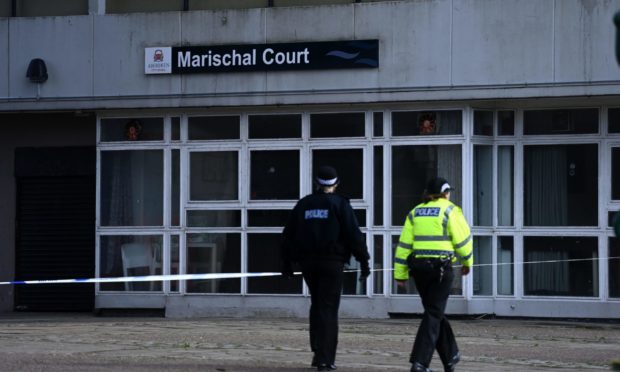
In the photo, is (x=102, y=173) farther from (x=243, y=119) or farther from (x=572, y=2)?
(x=572, y=2)

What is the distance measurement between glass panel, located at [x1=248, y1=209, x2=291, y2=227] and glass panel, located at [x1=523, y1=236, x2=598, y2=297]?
11.5 ft

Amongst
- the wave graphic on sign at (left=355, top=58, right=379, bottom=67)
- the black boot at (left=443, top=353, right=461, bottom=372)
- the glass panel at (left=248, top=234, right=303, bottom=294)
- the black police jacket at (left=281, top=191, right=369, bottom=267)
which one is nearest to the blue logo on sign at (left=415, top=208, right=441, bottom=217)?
the black police jacket at (left=281, top=191, right=369, bottom=267)

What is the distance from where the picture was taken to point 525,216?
18.1 m

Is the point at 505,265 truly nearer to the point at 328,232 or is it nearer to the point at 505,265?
the point at 505,265

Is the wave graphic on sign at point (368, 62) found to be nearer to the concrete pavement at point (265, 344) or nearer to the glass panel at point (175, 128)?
the glass panel at point (175, 128)

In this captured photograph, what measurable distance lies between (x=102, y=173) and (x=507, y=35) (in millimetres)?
6526

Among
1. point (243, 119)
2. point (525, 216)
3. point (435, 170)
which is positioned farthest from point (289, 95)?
point (525, 216)

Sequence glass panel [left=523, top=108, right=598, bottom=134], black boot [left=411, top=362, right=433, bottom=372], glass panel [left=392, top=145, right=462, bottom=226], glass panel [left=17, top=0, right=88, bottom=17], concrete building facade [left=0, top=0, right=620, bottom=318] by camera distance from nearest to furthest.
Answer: black boot [left=411, top=362, right=433, bottom=372]
concrete building facade [left=0, top=0, right=620, bottom=318]
glass panel [left=523, top=108, right=598, bottom=134]
glass panel [left=392, top=145, right=462, bottom=226]
glass panel [left=17, top=0, right=88, bottom=17]

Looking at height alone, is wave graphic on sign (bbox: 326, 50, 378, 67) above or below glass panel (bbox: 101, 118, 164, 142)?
above

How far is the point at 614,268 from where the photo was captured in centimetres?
1756

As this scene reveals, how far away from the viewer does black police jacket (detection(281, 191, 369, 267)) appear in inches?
437

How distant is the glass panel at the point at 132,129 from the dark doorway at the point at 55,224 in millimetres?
1243

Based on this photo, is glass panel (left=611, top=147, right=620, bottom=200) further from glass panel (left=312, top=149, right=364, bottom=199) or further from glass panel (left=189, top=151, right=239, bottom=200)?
glass panel (left=189, top=151, right=239, bottom=200)

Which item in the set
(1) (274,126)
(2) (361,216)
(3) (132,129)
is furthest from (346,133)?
(3) (132,129)
